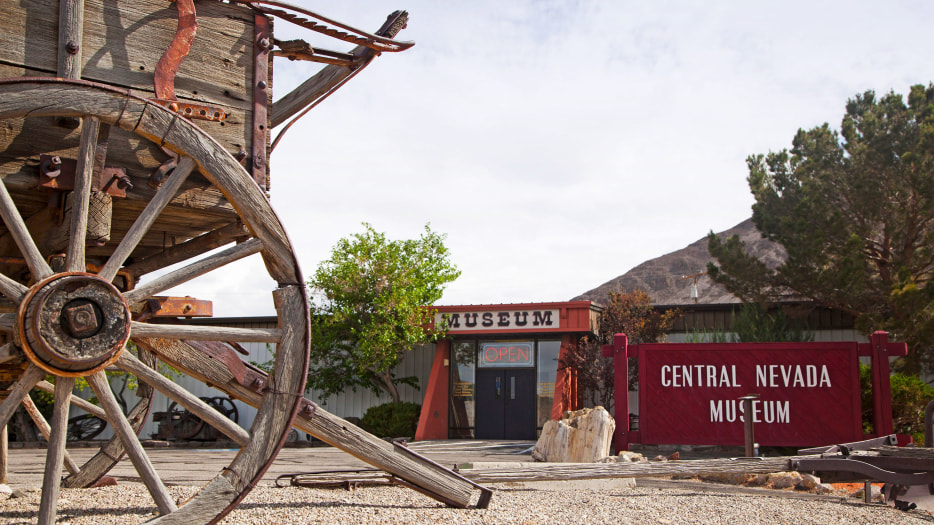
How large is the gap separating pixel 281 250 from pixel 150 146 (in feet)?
3.38

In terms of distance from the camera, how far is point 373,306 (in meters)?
18.5

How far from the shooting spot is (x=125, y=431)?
385 cm

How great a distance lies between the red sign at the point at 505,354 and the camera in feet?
61.7

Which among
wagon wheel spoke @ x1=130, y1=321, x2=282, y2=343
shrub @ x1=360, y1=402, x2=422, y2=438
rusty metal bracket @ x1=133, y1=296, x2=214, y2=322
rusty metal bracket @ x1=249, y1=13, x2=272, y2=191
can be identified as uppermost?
rusty metal bracket @ x1=249, y1=13, x2=272, y2=191

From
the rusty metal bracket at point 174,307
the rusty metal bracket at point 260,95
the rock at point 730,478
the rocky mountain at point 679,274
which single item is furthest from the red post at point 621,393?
the rocky mountain at point 679,274

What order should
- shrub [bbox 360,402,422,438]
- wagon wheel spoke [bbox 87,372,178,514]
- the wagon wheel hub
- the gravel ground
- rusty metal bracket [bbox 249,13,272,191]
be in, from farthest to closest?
shrub [bbox 360,402,422,438], the gravel ground, rusty metal bracket [bbox 249,13,272,191], wagon wheel spoke [bbox 87,372,178,514], the wagon wheel hub

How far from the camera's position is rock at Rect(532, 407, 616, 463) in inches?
419

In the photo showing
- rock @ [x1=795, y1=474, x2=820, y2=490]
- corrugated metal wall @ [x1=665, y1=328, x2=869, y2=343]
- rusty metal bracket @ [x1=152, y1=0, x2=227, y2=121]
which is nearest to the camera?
rusty metal bracket @ [x1=152, y1=0, x2=227, y2=121]

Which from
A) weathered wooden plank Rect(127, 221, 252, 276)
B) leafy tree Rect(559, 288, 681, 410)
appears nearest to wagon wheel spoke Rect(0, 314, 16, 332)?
weathered wooden plank Rect(127, 221, 252, 276)

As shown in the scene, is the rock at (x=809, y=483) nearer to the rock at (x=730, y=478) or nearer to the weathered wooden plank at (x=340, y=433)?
the rock at (x=730, y=478)

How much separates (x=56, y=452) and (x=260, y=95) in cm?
228

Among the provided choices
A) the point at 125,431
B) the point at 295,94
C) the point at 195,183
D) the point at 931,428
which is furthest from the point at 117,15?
the point at 931,428

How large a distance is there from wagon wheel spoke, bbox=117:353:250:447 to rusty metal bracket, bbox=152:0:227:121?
137 cm

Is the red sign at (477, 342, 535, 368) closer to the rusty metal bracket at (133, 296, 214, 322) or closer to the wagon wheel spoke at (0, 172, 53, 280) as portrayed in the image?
the rusty metal bracket at (133, 296, 214, 322)
